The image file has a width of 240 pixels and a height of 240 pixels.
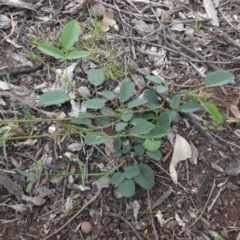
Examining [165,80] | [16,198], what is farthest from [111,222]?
[165,80]

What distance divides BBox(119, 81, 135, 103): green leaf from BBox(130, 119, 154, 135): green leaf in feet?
0.41

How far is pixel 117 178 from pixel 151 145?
16 cm

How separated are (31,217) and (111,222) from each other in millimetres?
274

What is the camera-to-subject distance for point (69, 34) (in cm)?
146

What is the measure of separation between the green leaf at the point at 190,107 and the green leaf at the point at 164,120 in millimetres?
72

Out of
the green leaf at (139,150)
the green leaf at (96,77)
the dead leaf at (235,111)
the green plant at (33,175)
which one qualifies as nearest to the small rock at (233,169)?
the dead leaf at (235,111)

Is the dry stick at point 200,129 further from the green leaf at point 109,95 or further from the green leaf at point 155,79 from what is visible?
the green leaf at point 109,95

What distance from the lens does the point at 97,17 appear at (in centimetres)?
173

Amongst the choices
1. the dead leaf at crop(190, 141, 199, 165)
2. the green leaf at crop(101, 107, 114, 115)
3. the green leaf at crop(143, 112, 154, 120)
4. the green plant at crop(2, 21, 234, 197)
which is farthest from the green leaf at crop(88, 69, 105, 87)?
the dead leaf at crop(190, 141, 199, 165)

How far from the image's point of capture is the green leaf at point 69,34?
1.45m

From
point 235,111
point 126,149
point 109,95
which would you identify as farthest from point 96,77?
point 235,111

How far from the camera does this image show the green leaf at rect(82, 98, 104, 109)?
4.60 feet

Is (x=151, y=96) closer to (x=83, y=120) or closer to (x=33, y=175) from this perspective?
(x=83, y=120)

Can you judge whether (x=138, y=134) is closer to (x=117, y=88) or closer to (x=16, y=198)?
→ (x=117, y=88)
